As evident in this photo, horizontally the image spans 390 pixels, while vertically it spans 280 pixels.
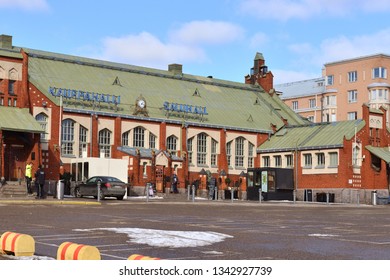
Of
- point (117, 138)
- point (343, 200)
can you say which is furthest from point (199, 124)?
point (343, 200)

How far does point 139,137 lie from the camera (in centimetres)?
6381

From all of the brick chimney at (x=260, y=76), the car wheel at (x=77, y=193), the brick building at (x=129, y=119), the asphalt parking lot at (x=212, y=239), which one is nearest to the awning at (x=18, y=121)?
the brick building at (x=129, y=119)

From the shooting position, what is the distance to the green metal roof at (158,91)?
61781 millimetres

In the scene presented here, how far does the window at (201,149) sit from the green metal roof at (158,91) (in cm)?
150

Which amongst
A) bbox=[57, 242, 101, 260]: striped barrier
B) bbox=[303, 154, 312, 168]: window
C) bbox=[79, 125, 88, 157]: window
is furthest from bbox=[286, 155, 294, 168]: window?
bbox=[57, 242, 101, 260]: striped barrier

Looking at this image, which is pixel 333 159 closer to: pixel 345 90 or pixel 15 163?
pixel 15 163

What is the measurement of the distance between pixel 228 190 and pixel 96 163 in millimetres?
14132

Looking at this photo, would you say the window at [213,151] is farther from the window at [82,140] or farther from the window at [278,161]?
the window at [82,140]

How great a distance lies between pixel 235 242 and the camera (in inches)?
636

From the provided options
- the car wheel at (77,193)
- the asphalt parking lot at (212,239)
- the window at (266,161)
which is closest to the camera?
the asphalt parking lot at (212,239)

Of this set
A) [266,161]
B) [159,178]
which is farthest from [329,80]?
[159,178]

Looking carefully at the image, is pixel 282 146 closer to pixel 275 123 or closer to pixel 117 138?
pixel 275 123

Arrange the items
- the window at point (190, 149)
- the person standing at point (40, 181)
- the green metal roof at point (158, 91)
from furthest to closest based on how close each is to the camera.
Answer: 1. the window at point (190, 149)
2. the green metal roof at point (158, 91)
3. the person standing at point (40, 181)

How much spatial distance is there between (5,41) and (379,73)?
60.2 m
